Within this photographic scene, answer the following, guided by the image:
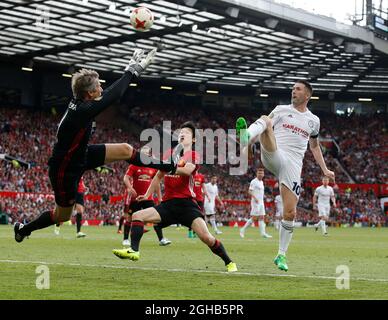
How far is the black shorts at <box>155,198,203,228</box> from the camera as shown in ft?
35.1

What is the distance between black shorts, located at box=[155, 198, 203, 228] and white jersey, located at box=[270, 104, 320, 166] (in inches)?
60.5

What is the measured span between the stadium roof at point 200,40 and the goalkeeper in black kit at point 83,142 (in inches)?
1111

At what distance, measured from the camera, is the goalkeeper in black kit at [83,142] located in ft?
29.1

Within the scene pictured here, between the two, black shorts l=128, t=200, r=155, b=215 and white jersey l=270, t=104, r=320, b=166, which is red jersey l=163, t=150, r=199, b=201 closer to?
white jersey l=270, t=104, r=320, b=166

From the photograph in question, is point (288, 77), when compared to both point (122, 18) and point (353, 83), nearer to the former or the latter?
point (353, 83)

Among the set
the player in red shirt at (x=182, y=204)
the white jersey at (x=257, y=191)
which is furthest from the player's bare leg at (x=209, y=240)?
the white jersey at (x=257, y=191)

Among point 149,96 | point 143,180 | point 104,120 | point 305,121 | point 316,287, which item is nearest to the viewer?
point 316,287

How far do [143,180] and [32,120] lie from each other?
34.4 meters

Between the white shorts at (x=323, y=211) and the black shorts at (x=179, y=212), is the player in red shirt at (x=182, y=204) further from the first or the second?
the white shorts at (x=323, y=211)

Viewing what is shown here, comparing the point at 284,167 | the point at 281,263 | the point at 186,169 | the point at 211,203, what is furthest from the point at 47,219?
the point at 211,203

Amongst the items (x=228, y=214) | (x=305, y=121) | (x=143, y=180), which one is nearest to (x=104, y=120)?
(x=228, y=214)

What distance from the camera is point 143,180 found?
17484mm

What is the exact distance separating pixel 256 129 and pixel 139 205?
766 centimetres
